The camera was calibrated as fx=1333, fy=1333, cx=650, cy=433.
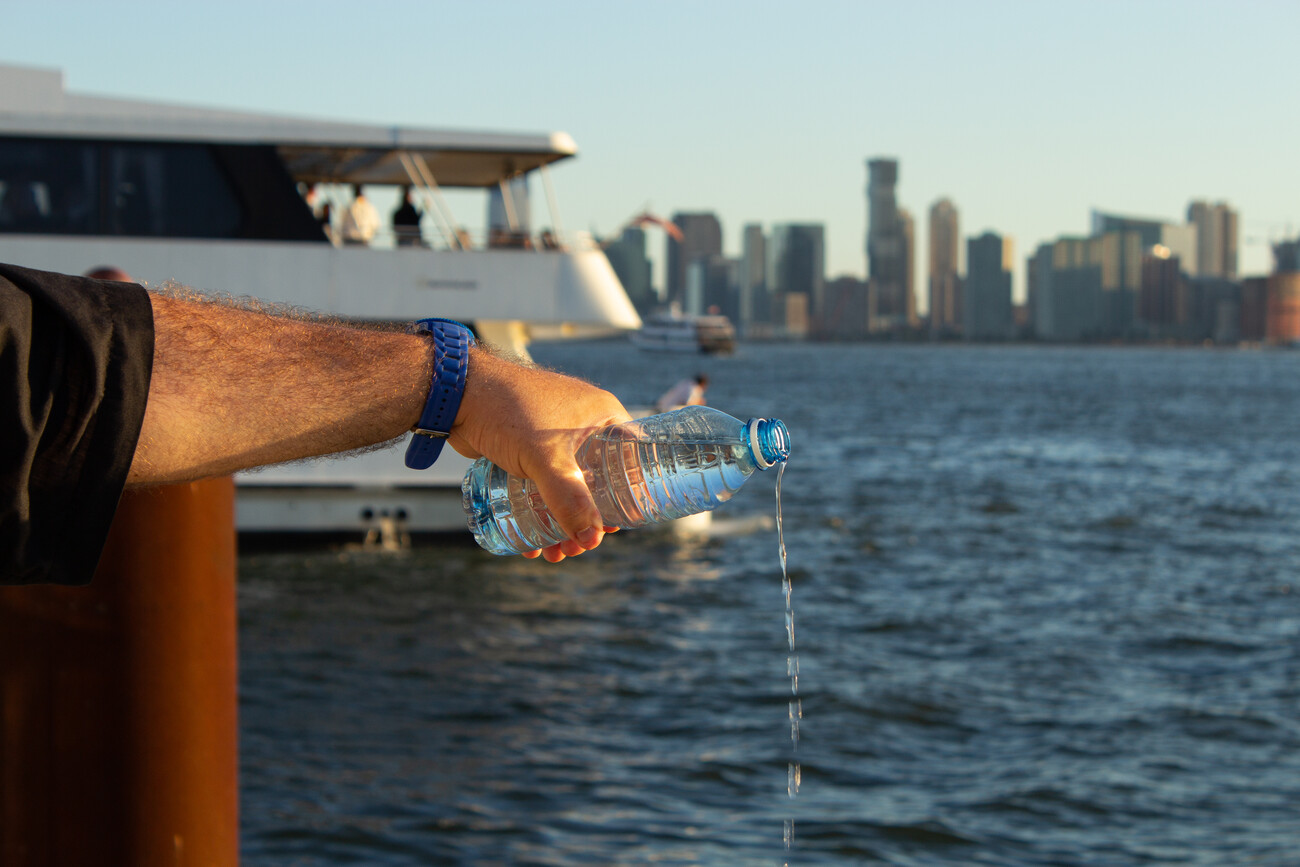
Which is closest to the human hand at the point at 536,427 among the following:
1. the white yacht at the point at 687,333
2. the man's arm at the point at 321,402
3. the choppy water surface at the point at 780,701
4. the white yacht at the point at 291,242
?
the man's arm at the point at 321,402

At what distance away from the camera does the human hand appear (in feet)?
4.44

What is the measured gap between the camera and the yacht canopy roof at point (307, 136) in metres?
13.3

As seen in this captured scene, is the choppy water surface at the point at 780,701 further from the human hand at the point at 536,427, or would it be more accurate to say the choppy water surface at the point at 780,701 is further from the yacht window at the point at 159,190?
the yacht window at the point at 159,190

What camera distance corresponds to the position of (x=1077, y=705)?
394 inches

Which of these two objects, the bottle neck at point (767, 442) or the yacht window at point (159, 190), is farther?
the yacht window at point (159, 190)

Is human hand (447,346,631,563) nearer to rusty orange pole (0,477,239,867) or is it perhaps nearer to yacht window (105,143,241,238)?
rusty orange pole (0,477,239,867)

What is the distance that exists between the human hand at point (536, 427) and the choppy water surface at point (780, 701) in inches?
40.0

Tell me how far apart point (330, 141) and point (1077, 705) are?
8976mm

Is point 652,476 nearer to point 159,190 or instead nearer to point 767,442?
point 767,442

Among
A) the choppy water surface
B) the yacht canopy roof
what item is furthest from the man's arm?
the yacht canopy roof

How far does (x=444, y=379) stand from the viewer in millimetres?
1324

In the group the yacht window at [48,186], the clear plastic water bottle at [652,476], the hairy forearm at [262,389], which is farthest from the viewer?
the yacht window at [48,186]

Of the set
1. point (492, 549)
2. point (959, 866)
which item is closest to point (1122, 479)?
point (959, 866)

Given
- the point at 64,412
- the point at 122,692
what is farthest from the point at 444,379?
the point at 122,692
